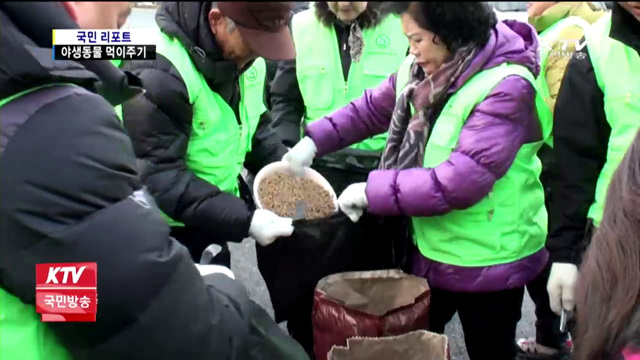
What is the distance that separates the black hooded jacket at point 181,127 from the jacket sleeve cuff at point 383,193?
331 mm

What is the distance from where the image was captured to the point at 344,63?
2592 millimetres

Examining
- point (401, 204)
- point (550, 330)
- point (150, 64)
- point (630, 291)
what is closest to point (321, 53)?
point (401, 204)

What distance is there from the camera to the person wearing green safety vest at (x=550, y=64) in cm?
261

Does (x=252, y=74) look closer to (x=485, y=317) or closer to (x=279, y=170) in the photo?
(x=279, y=170)

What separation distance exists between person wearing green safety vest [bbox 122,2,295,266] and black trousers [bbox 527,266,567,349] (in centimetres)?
117

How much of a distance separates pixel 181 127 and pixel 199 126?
61 millimetres

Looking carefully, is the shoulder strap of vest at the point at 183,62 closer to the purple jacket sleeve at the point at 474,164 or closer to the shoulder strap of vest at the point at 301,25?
the purple jacket sleeve at the point at 474,164

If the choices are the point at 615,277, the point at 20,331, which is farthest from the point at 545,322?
the point at 20,331

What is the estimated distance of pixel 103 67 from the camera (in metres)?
0.94

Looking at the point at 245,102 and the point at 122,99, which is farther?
the point at 245,102

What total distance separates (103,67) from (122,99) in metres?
0.08

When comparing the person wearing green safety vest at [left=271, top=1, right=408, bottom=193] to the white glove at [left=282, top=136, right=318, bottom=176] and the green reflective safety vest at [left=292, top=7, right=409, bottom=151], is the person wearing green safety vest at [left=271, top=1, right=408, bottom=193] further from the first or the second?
the white glove at [left=282, top=136, right=318, bottom=176]

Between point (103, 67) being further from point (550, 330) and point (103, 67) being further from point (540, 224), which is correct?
point (550, 330)

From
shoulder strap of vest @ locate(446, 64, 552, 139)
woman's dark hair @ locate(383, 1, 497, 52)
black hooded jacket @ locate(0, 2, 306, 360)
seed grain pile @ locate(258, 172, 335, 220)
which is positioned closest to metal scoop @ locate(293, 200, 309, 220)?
seed grain pile @ locate(258, 172, 335, 220)
